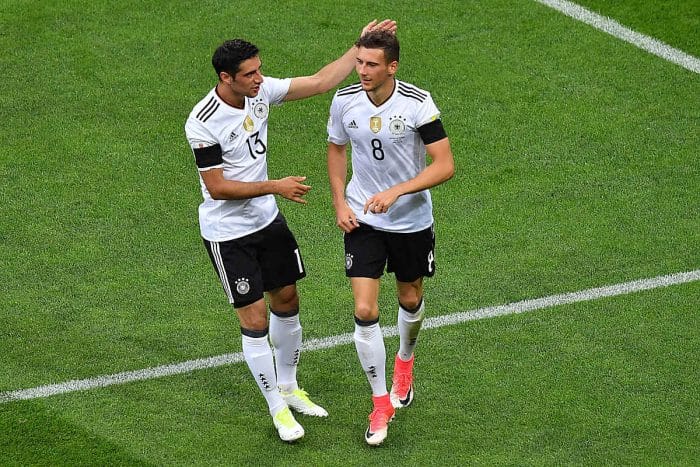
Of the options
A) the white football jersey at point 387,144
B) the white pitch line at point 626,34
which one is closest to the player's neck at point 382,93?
the white football jersey at point 387,144

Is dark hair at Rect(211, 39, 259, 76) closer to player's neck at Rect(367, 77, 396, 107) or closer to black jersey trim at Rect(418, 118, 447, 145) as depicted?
player's neck at Rect(367, 77, 396, 107)

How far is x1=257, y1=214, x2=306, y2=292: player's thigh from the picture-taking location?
8.27 meters

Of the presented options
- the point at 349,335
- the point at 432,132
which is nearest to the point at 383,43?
the point at 432,132

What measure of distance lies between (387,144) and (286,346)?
1.51m

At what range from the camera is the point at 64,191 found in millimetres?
11484

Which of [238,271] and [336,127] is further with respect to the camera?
[336,127]

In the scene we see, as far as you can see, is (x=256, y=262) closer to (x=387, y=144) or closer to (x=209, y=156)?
(x=209, y=156)

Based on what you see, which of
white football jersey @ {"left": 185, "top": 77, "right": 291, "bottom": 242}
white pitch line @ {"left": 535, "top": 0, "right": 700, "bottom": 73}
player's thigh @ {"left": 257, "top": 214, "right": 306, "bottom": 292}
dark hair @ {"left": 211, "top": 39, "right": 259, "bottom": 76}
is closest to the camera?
dark hair @ {"left": 211, "top": 39, "right": 259, "bottom": 76}

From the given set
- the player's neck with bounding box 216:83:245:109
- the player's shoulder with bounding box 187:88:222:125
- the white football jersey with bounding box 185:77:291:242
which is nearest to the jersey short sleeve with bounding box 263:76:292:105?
the white football jersey with bounding box 185:77:291:242

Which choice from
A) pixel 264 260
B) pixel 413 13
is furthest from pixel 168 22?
pixel 264 260

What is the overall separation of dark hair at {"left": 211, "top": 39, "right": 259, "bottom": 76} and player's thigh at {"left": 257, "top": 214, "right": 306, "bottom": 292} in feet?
3.39

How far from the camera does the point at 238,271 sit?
8062mm

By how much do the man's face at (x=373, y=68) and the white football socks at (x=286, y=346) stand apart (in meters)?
1.59

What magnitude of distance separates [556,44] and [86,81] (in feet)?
15.2
